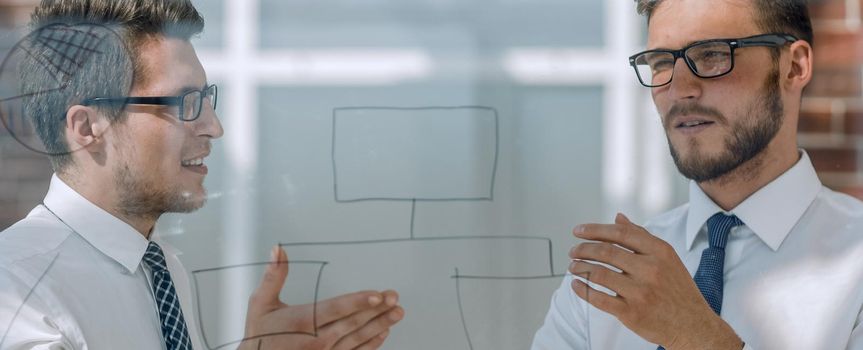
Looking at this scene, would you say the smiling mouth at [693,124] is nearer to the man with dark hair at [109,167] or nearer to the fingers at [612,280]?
the fingers at [612,280]

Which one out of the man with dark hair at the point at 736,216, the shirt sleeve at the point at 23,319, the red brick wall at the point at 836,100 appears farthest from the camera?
the red brick wall at the point at 836,100

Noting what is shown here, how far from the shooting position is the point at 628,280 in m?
0.92

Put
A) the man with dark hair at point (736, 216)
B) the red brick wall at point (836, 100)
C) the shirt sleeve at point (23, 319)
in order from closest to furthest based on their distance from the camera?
the shirt sleeve at point (23, 319), the man with dark hair at point (736, 216), the red brick wall at point (836, 100)

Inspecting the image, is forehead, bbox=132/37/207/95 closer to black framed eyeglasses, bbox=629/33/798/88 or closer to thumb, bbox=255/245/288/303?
thumb, bbox=255/245/288/303

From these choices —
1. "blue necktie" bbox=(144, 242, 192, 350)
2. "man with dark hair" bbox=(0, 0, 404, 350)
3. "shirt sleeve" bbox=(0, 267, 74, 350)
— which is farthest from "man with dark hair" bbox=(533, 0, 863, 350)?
"shirt sleeve" bbox=(0, 267, 74, 350)

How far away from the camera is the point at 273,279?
A: 1.02 metres

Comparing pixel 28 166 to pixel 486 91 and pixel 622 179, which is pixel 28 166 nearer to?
pixel 486 91

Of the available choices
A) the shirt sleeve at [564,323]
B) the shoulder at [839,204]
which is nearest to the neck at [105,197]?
the shirt sleeve at [564,323]

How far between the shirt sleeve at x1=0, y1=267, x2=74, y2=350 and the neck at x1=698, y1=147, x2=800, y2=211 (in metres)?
0.69

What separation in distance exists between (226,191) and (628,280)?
0.45m

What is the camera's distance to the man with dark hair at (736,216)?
3.18 ft

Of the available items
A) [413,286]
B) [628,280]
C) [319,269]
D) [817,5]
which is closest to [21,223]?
[319,269]

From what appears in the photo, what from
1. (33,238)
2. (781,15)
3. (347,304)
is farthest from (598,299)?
(33,238)

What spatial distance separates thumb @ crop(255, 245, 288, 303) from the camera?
3.33ft
